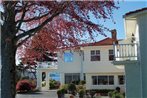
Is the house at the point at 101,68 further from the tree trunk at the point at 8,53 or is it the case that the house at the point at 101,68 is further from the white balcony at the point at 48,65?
the tree trunk at the point at 8,53

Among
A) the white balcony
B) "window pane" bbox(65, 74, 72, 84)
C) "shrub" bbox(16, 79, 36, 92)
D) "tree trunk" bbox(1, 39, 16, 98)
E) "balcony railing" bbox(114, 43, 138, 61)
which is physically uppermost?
"balcony railing" bbox(114, 43, 138, 61)

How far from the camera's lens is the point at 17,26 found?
45.7ft

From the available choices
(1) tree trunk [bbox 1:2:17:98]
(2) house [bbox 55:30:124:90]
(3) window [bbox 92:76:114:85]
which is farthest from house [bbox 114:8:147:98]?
(3) window [bbox 92:76:114:85]

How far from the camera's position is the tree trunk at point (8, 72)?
1309 cm

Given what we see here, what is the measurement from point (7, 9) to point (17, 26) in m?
0.82

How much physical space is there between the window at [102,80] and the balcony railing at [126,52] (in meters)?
25.6

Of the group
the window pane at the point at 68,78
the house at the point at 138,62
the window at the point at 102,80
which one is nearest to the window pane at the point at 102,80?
the window at the point at 102,80

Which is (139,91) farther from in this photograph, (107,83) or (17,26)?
(107,83)

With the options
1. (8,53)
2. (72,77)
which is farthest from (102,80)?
(8,53)

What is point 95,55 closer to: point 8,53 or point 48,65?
point 48,65

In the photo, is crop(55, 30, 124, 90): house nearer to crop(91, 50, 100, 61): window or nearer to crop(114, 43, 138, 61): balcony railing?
crop(91, 50, 100, 61): window

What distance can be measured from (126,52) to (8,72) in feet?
41.6

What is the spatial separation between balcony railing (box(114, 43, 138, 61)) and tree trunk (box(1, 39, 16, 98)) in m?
12.1

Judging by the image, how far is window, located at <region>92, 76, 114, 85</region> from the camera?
5043cm
